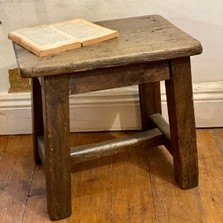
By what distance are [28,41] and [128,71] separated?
25 cm

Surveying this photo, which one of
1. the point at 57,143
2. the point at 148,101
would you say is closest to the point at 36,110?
Result: the point at 57,143

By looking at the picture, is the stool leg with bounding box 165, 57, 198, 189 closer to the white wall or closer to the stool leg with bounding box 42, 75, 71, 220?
the stool leg with bounding box 42, 75, 71, 220

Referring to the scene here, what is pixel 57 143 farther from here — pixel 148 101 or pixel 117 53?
pixel 148 101

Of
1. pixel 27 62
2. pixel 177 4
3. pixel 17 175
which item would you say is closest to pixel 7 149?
pixel 17 175

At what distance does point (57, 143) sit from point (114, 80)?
20 cm

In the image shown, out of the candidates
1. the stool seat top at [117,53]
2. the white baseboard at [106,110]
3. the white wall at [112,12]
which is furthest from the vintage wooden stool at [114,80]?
the white baseboard at [106,110]

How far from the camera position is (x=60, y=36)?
39.8 inches

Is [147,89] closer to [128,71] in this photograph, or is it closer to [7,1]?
[128,71]

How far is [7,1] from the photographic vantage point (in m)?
1.29

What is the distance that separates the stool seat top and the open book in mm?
14

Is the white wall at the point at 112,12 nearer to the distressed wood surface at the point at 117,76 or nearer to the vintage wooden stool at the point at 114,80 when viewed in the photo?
the vintage wooden stool at the point at 114,80

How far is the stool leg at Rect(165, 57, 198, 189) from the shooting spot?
100cm

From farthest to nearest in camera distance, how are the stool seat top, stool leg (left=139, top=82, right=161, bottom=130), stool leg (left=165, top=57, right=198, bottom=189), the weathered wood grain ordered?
stool leg (left=139, top=82, right=161, bottom=130)
the weathered wood grain
stool leg (left=165, top=57, right=198, bottom=189)
the stool seat top

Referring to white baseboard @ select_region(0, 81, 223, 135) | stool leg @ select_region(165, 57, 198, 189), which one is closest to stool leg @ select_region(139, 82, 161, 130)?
white baseboard @ select_region(0, 81, 223, 135)
